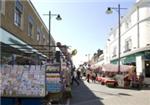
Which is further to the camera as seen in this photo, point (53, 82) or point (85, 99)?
point (85, 99)

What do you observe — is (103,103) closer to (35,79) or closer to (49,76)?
(49,76)

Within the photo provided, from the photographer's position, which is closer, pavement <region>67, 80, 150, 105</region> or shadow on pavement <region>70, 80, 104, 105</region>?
shadow on pavement <region>70, 80, 104, 105</region>

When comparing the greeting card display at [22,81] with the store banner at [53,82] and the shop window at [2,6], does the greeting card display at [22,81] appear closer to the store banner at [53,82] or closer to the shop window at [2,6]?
the store banner at [53,82]

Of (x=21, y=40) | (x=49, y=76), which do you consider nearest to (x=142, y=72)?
(x=21, y=40)

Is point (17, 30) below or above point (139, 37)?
below

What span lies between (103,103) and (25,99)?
5.69 meters

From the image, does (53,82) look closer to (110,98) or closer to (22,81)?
(22,81)

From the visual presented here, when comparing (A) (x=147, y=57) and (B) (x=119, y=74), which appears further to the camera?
(A) (x=147, y=57)

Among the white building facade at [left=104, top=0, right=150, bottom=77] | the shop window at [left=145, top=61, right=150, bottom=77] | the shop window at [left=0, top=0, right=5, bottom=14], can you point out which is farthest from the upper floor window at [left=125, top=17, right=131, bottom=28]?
the shop window at [left=0, top=0, right=5, bottom=14]

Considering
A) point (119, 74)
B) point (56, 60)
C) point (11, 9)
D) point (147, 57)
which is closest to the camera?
point (56, 60)

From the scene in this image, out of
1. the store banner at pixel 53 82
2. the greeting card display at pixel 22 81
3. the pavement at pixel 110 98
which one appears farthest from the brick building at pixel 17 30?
the pavement at pixel 110 98

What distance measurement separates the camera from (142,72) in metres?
37.2

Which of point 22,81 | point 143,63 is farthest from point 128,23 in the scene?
point 22,81

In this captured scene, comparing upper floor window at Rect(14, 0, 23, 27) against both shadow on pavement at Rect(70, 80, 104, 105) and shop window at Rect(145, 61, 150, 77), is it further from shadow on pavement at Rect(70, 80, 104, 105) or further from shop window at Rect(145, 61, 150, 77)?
shop window at Rect(145, 61, 150, 77)
